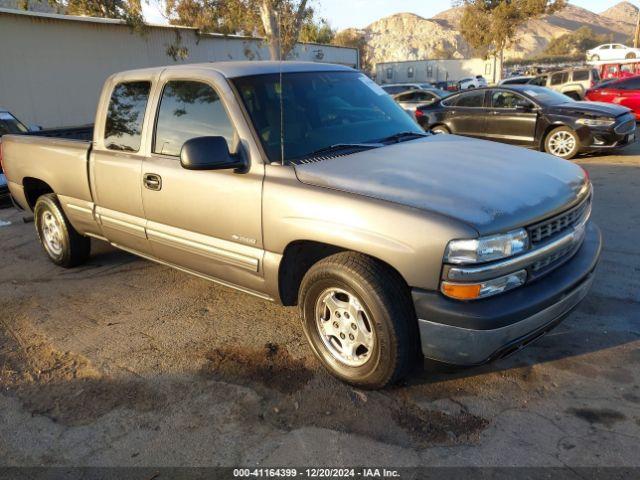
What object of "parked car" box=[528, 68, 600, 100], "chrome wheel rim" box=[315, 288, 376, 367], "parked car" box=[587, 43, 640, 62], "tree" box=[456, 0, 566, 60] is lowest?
"chrome wheel rim" box=[315, 288, 376, 367]

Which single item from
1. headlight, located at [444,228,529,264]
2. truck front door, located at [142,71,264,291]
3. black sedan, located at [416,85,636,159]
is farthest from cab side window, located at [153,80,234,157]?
black sedan, located at [416,85,636,159]

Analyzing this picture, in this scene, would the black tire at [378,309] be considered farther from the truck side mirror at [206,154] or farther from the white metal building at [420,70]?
the white metal building at [420,70]

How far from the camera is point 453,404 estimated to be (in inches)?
112

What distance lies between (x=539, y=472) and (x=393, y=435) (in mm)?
696

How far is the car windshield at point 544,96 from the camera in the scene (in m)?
9.95

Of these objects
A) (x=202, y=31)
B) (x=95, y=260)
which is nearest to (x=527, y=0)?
(x=202, y=31)

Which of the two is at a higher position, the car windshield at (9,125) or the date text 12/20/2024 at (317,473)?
the car windshield at (9,125)

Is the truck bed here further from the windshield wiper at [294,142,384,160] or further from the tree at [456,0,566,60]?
the tree at [456,0,566,60]

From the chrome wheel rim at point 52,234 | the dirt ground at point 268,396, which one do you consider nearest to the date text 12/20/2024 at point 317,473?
the dirt ground at point 268,396

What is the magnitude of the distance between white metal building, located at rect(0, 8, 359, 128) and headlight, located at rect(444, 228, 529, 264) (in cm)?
1652

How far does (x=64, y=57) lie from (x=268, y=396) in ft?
56.7

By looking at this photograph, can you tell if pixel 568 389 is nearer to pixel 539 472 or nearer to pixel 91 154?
pixel 539 472

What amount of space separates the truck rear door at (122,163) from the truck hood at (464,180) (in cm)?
165

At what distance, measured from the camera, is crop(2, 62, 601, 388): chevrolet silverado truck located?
2.53 m
